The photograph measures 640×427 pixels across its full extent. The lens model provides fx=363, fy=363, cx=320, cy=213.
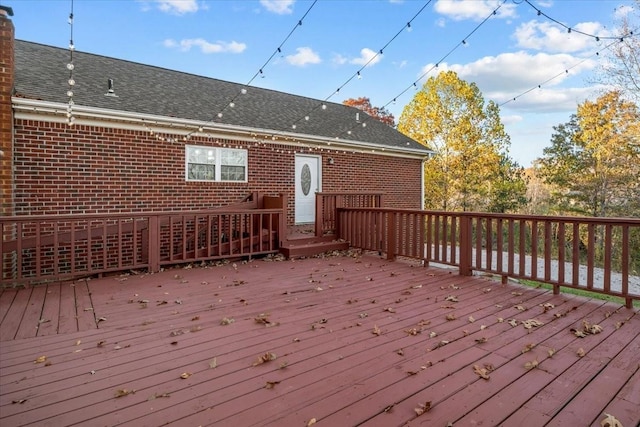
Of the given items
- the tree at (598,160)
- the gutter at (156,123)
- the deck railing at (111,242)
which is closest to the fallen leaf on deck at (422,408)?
the deck railing at (111,242)

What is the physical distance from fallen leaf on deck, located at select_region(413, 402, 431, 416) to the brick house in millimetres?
6561

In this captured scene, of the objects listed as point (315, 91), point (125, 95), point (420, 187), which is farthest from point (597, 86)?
point (125, 95)

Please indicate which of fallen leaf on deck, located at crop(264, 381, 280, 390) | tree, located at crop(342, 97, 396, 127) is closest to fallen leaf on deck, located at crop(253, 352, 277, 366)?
fallen leaf on deck, located at crop(264, 381, 280, 390)

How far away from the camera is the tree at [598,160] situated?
1487cm

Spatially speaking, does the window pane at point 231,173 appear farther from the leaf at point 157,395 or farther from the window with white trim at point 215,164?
the leaf at point 157,395

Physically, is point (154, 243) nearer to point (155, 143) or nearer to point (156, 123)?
point (155, 143)

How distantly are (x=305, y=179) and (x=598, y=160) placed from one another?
47.5 feet

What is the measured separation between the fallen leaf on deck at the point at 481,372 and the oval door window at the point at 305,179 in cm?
751

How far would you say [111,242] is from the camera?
682 cm

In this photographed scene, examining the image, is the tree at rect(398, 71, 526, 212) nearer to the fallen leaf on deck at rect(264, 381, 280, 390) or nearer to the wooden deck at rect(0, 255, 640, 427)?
the wooden deck at rect(0, 255, 640, 427)

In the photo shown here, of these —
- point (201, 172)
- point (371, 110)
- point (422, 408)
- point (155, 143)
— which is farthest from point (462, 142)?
point (422, 408)

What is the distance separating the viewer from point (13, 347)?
2906mm

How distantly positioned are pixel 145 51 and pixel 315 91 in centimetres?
604

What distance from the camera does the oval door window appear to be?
9672mm
